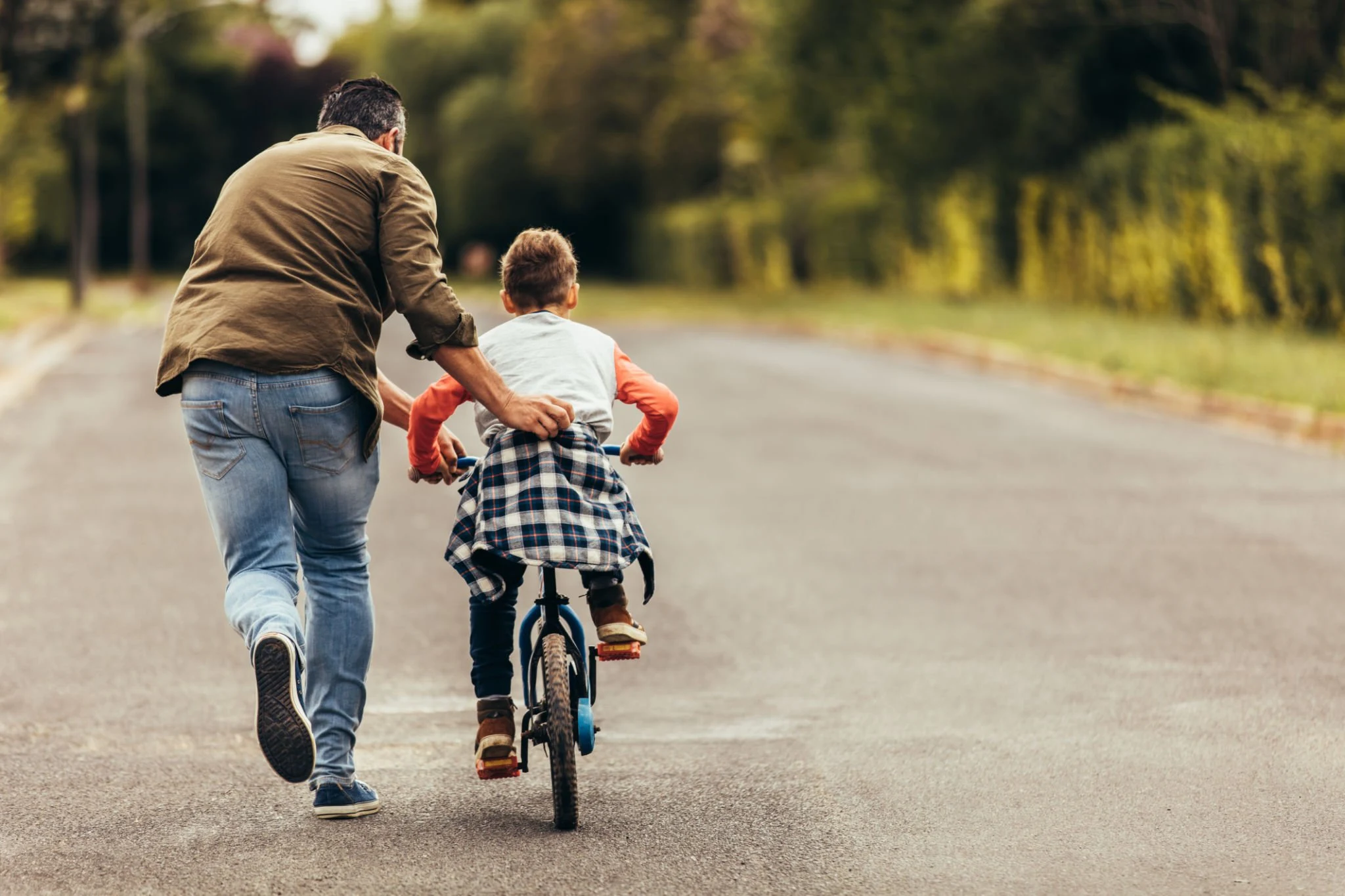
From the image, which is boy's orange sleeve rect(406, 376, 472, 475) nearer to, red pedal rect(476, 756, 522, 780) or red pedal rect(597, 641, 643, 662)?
red pedal rect(597, 641, 643, 662)

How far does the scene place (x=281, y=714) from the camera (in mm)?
4270

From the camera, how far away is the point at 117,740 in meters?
5.62

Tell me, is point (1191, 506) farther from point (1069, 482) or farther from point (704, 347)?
point (704, 347)

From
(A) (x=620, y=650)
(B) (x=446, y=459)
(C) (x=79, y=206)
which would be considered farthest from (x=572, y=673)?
(C) (x=79, y=206)

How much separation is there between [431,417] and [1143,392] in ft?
41.1

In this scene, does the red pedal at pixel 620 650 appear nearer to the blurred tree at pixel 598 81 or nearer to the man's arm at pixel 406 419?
the man's arm at pixel 406 419

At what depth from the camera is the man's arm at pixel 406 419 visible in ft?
15.8

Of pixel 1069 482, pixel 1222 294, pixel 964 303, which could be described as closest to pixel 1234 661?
pixel 1069 482

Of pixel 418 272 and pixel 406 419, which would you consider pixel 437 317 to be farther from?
pixel 406 419

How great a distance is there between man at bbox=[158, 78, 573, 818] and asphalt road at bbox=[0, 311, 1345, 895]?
606mm

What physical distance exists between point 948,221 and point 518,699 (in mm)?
24933

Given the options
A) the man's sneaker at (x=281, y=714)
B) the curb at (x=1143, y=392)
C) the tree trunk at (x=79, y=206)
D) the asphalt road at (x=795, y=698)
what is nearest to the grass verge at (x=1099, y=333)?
the curb at (x=1143, y=392)

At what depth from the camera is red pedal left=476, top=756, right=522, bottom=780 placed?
475 centimetres

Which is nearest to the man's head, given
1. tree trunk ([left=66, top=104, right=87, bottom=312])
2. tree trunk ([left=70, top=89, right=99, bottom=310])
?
tree trunk ([left=70, top=89, right=99, bottom=310])
